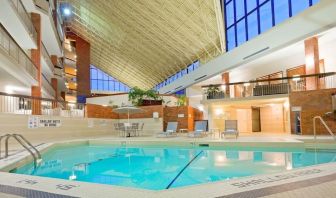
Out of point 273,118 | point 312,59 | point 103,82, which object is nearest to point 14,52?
point 312,59

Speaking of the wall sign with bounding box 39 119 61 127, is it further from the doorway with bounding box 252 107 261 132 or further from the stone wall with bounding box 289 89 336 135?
the doorway with bounding box 252 107 261 132

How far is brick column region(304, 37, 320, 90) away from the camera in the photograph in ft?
37.2

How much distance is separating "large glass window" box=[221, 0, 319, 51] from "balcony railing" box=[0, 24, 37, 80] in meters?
11.4

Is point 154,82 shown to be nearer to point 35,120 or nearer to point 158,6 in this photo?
point 158,6

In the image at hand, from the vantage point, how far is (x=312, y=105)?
11.4m

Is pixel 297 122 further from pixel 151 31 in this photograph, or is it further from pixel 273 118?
pixel 151 31

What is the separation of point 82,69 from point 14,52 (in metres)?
15.4

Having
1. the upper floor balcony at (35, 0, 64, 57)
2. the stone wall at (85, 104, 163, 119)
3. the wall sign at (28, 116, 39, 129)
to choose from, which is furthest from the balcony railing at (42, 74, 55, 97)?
the wall sign at (28, 116, 39, 129)

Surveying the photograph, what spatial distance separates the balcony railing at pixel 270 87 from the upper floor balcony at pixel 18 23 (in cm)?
912

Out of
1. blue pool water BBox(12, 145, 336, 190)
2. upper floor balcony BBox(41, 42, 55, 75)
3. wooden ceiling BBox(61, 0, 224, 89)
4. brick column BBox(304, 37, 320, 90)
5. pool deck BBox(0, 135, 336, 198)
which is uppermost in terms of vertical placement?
wooden ceiling BBox(61, 0, 224, 89)

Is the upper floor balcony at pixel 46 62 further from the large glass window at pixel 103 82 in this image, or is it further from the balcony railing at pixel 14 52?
the large glass window at pixel 103 82

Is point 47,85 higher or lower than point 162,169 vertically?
higher

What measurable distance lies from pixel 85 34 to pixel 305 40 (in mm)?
22665

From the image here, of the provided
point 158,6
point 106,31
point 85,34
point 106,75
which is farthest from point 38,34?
point 106,75
